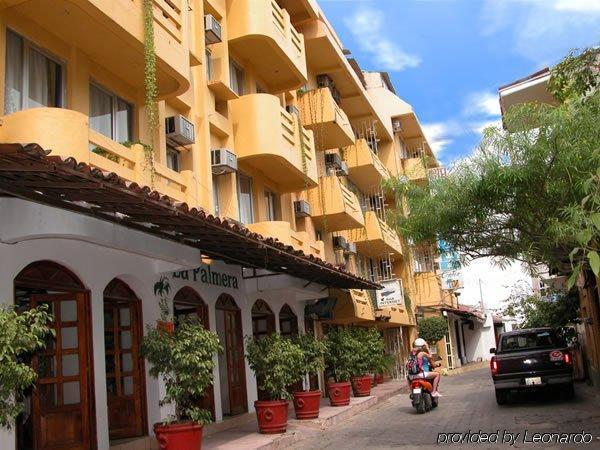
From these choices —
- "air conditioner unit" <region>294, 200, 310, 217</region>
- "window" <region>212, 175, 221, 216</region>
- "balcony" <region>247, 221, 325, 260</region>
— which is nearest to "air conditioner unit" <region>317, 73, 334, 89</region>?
"air conditioner unit" <region>294, 200, 310, 217</region>

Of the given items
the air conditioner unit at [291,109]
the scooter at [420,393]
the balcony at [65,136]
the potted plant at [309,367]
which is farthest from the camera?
the air conditioner unit at [291,109]

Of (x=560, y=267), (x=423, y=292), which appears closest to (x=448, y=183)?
(x=560, y=267)

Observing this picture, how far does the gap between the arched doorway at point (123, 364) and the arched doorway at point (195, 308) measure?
1.58m

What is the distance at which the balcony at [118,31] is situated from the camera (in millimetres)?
9719

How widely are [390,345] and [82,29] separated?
25.8 m

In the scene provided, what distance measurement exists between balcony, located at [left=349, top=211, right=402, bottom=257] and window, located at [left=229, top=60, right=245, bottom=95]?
9.87m

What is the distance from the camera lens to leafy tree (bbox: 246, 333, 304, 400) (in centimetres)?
1264

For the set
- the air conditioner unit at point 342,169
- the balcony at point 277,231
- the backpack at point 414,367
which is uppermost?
the air conditioner unit at point 342,169

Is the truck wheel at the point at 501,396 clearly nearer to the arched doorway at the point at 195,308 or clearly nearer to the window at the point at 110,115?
the arched doorway at the point at 195,308

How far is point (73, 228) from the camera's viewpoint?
8.78 meters

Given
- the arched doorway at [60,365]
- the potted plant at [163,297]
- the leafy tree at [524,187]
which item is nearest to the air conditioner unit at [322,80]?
the leafy tree at [524,187]

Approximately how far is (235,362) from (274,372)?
335cm

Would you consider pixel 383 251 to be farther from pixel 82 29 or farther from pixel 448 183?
pixel 82 29

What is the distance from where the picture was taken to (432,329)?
3522 cm
